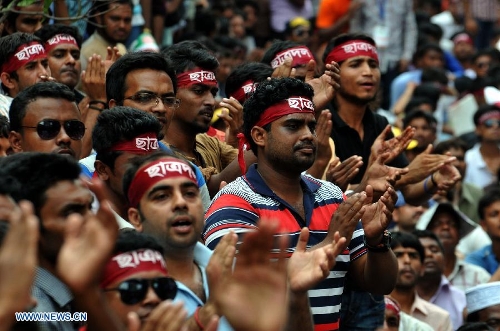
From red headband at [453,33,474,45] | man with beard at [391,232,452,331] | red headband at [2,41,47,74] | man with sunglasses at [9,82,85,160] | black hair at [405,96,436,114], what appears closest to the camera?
man with sunglasses at [9,82,85,160]

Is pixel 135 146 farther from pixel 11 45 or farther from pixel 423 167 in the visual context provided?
Result: pixel 423 167

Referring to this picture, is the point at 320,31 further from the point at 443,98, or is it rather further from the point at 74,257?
the point at 74,257

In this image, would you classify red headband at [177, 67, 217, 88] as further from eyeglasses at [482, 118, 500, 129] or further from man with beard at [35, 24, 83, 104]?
eyeglasses at [482, 118, 500, 129]

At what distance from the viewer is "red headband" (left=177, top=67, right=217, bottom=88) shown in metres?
7.98

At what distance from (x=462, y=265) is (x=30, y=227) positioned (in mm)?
7343

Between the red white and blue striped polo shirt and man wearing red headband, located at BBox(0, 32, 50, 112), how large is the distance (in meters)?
2.20

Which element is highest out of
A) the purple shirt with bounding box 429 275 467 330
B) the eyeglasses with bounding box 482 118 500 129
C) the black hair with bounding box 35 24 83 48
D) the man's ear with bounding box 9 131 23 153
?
the black hair with bounding box 35 24 83 48

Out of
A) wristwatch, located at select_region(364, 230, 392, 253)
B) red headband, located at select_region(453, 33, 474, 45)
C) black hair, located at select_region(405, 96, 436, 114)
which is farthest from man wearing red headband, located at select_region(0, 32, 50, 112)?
red headband, located at select_region(453, 33, 474, 45)

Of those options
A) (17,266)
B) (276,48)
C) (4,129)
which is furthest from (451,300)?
(17,266)

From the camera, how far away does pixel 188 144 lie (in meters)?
7.75

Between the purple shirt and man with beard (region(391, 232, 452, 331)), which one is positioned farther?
the purple shirt

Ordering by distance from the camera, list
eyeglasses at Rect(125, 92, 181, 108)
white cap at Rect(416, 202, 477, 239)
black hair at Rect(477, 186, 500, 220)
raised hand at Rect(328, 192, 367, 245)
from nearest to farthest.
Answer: raised hand at Rect(328, 192, 367, 245) < eyeglasses at Rect(125, 92, 181, 108) < white cap at Rect(416, 202, 477, 239) < black hair at Rect(477, 186, 500, 220)

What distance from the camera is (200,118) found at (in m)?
7.82

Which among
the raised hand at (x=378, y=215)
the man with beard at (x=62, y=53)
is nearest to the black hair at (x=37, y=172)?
the raised hand at (x=378, y=215)
